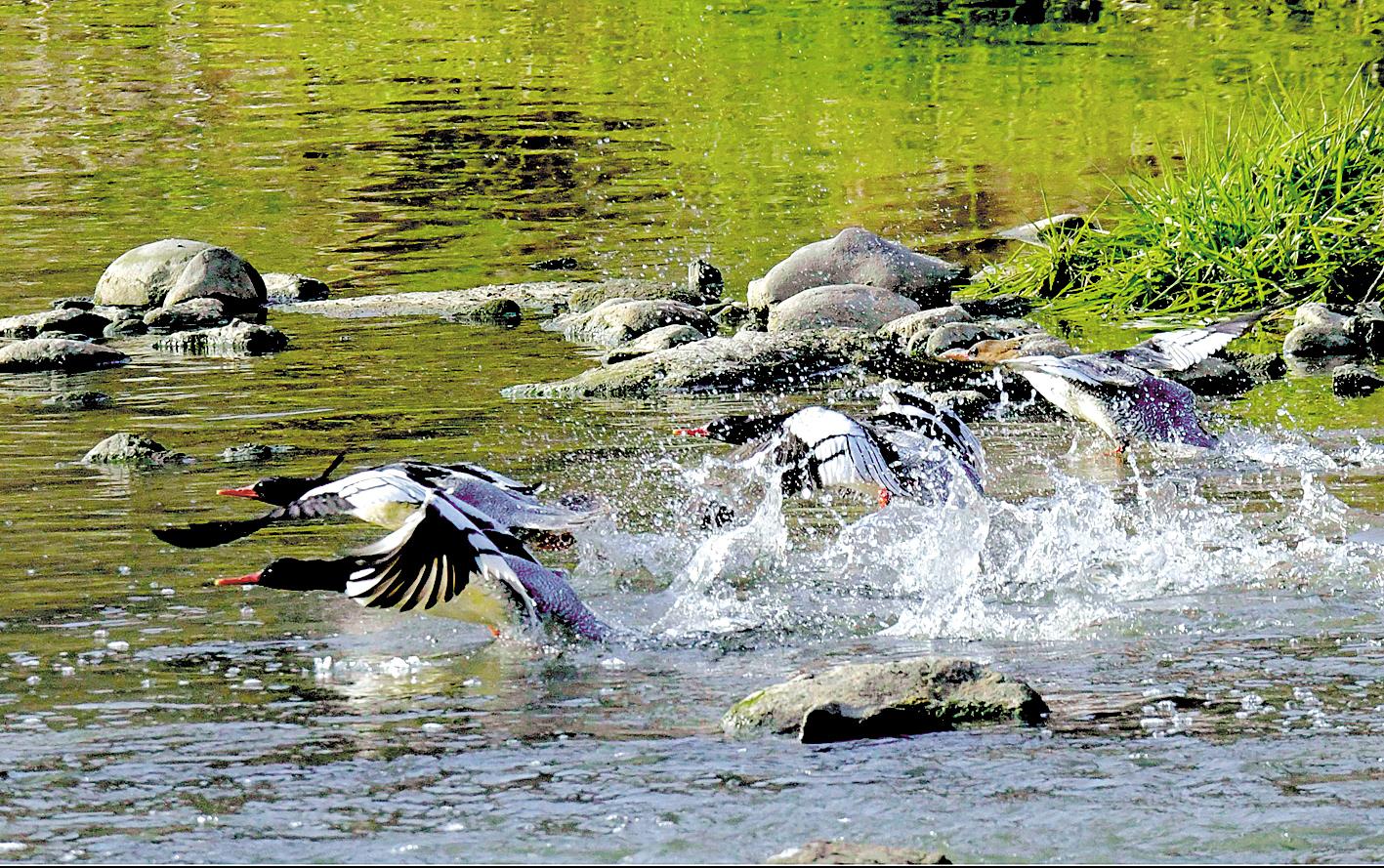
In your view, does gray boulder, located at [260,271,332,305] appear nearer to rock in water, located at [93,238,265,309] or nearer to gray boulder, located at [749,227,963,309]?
rock in water, located at [93,238,265,309]

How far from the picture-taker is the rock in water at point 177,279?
Result: 12039mm

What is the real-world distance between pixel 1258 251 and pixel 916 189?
5917 mm

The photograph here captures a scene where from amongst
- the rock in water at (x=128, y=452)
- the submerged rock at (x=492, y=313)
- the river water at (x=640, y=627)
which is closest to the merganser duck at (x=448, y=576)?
the river water at (x=640, y=627)

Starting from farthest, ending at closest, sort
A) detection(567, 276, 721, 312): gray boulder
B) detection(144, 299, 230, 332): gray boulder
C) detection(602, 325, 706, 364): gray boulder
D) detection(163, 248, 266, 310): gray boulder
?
detection(163, 248, 266, 310): gray boulder < detection(567, 276, 721, 312): gray boulder < detection(144, 299, 230, 332): gray boulder < detection(602, 325, 706, 364): gray boulder

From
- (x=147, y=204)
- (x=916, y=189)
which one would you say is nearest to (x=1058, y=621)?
(x=916, y=189)

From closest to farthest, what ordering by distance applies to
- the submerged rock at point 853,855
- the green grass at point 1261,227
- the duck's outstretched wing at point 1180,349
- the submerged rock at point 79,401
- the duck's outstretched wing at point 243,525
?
the submerged rock at point 853,855
the duck's outstretched wing at point 243,525
the duck's outstretched wing at point 1180,349
the submerged rock at point 79,401
the green grass at point 1261,227

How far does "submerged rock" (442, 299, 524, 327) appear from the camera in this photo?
37.4ft

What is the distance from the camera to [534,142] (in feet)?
62.3

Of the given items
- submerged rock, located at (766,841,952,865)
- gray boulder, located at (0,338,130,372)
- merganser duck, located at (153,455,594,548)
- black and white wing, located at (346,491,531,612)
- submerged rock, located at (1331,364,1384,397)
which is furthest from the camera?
gray boulder, located at (0,338,130,372)

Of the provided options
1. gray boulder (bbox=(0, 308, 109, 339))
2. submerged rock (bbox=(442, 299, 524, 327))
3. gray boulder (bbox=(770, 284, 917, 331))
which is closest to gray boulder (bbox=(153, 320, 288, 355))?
gray boulder (bbox=(0, 308, 109, 339))

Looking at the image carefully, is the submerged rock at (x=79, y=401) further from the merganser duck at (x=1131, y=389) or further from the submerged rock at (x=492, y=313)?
the merganser duck at (x=1131, y=389)

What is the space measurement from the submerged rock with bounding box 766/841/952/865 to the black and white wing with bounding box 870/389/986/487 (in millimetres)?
3074

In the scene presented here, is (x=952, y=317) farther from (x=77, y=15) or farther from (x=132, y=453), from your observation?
(x=77, y=15)

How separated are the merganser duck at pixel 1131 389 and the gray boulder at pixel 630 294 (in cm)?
410
